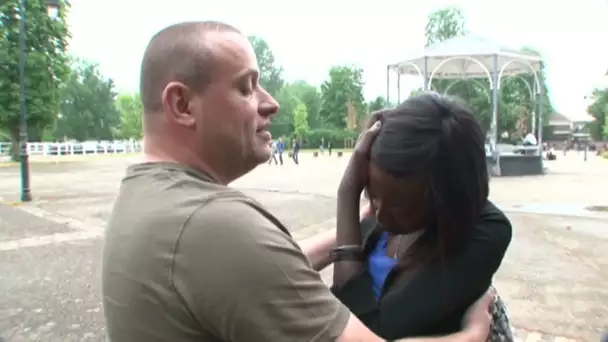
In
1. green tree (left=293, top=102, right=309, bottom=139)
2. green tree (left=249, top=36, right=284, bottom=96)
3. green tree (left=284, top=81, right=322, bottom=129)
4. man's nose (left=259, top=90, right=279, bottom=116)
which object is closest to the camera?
man's nose (left=259, top=90, right=279, bottom=116)

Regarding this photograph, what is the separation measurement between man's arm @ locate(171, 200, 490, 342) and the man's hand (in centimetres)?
47

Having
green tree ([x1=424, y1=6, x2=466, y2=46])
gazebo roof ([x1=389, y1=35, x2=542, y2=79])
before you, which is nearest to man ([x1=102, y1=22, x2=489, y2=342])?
gazebo roof ([x1=389, y1=35, x2=542, y2=79])

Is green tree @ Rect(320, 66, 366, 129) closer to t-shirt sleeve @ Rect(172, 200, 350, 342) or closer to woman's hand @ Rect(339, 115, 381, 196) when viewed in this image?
woman's hand @ Rect(339, 115, 381, 196)

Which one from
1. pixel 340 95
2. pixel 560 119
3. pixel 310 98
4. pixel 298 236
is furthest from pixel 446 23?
pixel 560 119

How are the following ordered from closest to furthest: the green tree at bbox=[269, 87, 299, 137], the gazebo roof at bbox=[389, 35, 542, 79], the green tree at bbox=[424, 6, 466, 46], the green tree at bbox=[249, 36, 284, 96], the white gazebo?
1. the white gazebo
2. the gazebo roof at bbox=[389, 35, 542, 79]
3. the green tree at bbox=[424, 6, 466, 46]
4. the green tree at bbox=[269, 87, 299, 137]
5. the green tree at bbox=[249, 36, 284, 96]

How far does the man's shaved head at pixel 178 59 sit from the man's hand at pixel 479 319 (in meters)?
0.86

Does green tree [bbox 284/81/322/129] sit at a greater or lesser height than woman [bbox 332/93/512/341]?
greater

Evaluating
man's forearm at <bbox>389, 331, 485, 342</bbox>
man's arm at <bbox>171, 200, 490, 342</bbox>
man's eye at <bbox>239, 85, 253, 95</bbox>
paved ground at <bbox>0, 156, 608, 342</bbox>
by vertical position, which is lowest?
paved ground at <bbox>0, 156, 608, 342</bbox>

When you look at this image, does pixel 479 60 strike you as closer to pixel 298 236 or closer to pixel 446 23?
pixel 298 236

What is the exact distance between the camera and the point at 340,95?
7506 cm

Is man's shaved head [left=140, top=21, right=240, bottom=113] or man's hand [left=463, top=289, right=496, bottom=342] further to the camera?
man's hand [left=463, top=289, right=496, bottom=342]

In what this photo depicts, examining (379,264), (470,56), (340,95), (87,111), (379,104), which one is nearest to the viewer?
(379,264)

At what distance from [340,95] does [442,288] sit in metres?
74.5

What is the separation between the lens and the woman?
4.67ft
